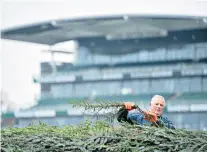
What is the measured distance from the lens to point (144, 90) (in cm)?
5697

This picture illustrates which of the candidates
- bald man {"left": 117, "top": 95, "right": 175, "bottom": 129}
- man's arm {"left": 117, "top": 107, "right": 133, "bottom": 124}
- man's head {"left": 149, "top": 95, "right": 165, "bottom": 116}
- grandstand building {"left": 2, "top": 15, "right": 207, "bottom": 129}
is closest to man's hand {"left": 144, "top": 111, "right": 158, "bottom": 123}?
bald man {"left": 117, "top": 95, "right": 175, "bottom": 129}

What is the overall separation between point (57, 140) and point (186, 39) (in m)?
56.4

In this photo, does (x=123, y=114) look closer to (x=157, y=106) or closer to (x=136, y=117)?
(x=136, y=117)

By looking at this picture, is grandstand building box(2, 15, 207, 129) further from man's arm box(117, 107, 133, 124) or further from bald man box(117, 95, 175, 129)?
man's arm box(117, 107, 133, 124)

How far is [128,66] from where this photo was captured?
2388 inches

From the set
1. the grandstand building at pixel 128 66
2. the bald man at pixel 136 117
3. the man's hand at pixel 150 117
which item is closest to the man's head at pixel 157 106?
the bald man at pixel 136 117

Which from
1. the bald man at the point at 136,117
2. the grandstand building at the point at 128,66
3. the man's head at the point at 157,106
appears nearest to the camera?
the bald man at the point at 136,117

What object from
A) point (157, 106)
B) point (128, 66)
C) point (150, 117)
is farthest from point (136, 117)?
point (128, 66)

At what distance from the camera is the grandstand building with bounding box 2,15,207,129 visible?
181ft

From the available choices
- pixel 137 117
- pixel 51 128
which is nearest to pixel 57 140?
pixel 51 128

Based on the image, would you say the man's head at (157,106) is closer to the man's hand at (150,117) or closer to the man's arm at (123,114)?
the man's hand at (150,117)

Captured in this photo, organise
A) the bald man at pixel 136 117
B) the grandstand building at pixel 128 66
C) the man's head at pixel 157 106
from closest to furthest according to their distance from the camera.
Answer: the bald man at pixel 136 117, the man's head at pixel 157 106, the grandstand building at pixel 128 66

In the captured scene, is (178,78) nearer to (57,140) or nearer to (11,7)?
(11,7)

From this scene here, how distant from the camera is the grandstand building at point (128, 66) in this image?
55.2 metres
